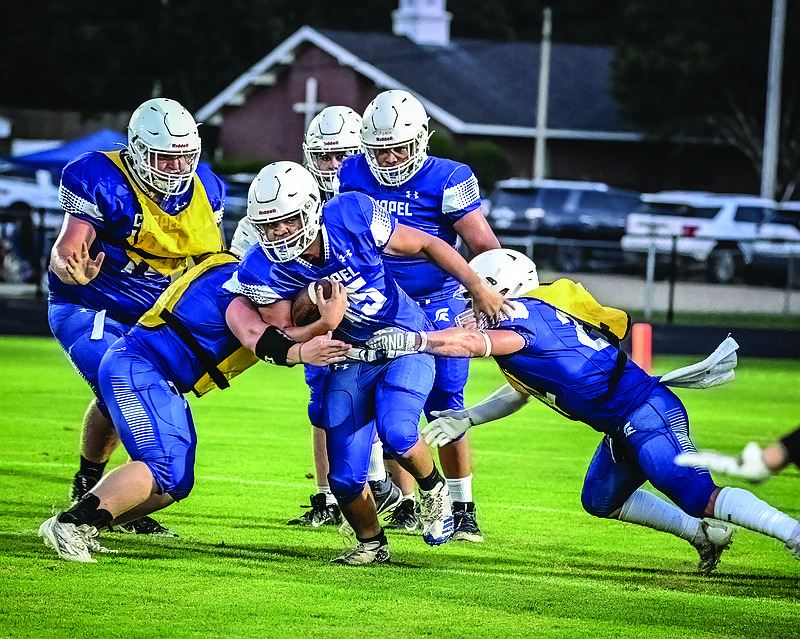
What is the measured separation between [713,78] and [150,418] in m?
30.4

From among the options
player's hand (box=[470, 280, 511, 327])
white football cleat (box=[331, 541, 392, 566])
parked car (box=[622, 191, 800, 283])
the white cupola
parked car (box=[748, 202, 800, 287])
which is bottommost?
parked car (box=[748, 202, 800, 287])

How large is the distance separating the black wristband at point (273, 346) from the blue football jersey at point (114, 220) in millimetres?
1088

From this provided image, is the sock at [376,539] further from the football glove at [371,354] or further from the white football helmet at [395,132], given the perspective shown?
the white football helmet at [395,132]

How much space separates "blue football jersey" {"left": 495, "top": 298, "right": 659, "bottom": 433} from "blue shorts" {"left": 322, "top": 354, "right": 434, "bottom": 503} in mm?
426

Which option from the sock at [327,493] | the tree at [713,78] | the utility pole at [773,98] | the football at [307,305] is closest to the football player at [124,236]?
the sock at [327,493]

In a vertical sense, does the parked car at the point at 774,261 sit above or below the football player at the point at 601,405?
below

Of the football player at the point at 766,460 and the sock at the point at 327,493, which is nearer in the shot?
the football player at the point at 766,460

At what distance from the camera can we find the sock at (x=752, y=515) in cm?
482

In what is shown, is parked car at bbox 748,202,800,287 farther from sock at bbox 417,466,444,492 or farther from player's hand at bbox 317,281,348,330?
player's hand at bbox 317,281,348,330

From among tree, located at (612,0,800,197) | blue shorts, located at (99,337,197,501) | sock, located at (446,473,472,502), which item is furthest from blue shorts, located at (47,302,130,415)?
tree, located at (612,0,800,197)

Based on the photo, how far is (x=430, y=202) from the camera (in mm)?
6254

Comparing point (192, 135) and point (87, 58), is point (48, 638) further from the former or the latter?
point (87, 58)

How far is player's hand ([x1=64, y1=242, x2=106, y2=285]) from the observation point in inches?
227

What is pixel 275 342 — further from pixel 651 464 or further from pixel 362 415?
pixel 651 464
